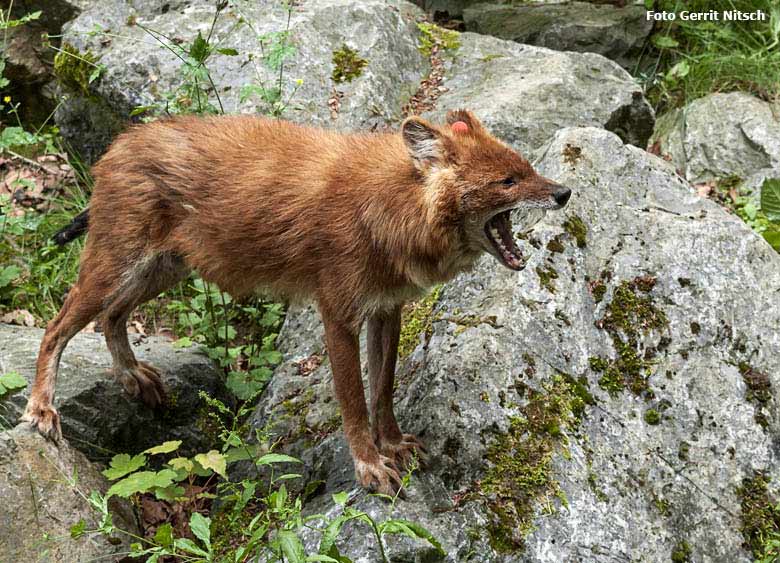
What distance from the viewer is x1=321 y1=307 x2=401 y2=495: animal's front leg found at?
4.25 metres

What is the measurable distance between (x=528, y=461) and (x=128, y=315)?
2930 mm

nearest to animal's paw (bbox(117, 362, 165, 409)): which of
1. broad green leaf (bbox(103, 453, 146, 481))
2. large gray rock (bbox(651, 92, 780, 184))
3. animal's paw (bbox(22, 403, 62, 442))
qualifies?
animal's paw (bbox(22, 403, 62, 442))

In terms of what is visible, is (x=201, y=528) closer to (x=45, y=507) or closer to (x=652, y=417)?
(x=45, y=507)

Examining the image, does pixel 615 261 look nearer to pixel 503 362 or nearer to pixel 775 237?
pixel 503 362

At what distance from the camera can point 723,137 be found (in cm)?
885

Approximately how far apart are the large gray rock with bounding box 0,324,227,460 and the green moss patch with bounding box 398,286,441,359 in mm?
1567

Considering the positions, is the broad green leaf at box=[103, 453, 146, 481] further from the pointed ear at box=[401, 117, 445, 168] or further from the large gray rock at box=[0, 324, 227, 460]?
the pointed ear at box=[401, 117, 445, 168]

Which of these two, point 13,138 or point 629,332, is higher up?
point 13,138

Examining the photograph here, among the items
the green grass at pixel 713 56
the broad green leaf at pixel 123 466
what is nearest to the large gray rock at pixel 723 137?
the green grass at pixel 713 56

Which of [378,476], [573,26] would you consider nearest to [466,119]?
[378,476]

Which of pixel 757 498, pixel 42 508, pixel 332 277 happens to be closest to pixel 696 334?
pixel 757 498

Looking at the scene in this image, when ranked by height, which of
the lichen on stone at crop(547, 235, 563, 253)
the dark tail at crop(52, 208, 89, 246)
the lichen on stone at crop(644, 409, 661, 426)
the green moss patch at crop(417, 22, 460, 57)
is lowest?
the lichen on stone at crop(644, 409, 661, 426)

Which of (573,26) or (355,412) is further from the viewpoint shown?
(573,26)

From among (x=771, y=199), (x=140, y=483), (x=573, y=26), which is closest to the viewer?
(x=140, y=483)
